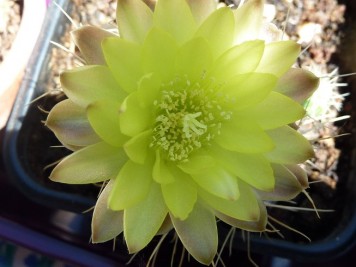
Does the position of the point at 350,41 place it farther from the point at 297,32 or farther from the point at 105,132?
the point at 105,132

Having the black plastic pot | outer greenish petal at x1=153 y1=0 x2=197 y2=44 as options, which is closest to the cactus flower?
outer greenish petal at x1=153 y1=0 x2=197 y2=44

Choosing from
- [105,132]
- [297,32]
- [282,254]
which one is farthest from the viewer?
[297,32]

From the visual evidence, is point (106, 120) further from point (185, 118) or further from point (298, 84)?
point (298, 84)

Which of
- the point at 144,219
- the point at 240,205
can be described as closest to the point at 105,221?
the point at 144,219

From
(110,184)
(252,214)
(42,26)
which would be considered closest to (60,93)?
(42,26)

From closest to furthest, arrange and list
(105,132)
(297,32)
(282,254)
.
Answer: (105,132) < (282,254) < (297,32)
